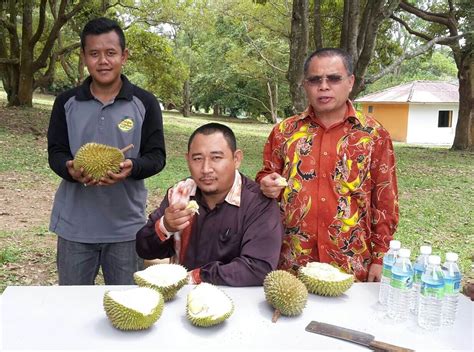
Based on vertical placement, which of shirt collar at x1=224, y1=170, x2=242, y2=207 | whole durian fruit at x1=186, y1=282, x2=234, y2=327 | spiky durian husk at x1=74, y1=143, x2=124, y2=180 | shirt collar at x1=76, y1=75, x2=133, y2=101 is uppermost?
shirt collar at x1=76, y1=75, x2=133, y2=101

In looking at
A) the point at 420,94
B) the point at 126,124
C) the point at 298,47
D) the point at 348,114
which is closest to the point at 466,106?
the point at 298,47

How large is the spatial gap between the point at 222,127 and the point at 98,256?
1.13 m

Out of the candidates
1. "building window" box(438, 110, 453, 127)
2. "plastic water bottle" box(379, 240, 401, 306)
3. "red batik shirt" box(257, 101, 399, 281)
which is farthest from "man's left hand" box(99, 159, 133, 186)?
"building window" box(438, 110, 453, 127)

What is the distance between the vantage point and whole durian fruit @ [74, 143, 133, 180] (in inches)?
108

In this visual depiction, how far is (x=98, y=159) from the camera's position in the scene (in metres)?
2.76

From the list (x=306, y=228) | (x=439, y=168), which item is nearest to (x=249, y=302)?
(x=306, y=228)

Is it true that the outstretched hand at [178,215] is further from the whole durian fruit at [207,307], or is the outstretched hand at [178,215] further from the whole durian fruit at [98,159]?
the whole durian fruit at [98,159]

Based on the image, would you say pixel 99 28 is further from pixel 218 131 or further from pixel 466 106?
pixel 466 106

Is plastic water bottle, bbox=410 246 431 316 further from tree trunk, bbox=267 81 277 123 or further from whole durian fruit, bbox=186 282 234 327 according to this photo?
tree trunk, bbox=267 81 277 123

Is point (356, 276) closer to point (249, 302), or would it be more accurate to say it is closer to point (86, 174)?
point (249, 302)

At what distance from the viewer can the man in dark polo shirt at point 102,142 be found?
289cm

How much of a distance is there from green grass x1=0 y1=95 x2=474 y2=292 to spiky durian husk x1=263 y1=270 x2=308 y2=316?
3.86m

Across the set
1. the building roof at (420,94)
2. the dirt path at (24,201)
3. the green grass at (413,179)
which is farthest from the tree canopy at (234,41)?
the dirt path at (24,201)

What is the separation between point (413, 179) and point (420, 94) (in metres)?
18.5
